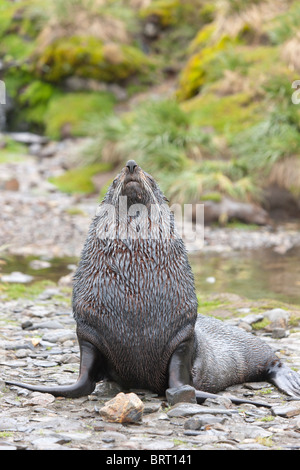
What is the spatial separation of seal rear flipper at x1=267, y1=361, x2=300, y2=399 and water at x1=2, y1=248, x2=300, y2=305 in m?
3.09

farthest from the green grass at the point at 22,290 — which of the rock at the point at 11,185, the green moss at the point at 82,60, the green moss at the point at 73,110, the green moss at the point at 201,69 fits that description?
the green moss at the point at 82,60

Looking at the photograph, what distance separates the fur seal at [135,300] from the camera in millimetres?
4266

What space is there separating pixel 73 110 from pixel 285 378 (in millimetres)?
17194

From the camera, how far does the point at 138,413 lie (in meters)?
3.74

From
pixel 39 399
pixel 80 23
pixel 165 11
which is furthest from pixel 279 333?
pixel 165 11

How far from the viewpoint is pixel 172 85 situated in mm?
22875

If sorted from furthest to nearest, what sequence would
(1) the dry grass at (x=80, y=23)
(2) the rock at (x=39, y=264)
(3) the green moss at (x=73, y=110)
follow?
(1) the dry grass at (x=80, y=23) < (3) the green moss at (x=73, y=110) < (2) the rock at (x=39, y=264)

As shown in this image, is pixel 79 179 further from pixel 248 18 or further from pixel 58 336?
pixel 58 336

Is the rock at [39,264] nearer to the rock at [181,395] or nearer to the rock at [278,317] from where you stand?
the rock at [278,317]

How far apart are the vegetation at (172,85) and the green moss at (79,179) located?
6 cm

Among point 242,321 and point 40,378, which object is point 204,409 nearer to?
point 40,378
